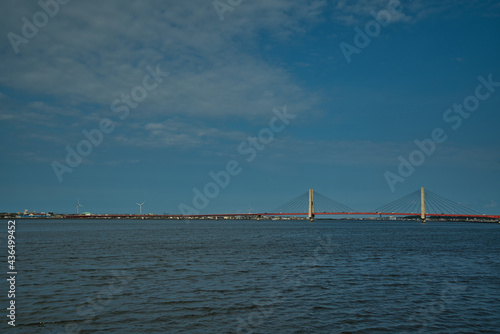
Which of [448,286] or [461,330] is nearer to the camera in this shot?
[461,330]

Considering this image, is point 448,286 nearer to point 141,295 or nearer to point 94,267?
point 141,295

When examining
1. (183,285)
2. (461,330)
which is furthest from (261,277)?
(461,330)

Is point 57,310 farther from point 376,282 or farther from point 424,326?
point 376,282

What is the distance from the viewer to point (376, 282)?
2542 centimetres

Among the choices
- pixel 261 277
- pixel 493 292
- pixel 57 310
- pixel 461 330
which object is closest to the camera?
pixel 461 330

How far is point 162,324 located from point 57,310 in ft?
18.8

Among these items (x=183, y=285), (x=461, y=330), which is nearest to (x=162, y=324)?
(x=183, y=285)

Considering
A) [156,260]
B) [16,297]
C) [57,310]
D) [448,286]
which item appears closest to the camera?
[57,310]

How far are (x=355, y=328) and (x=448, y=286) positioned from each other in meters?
12.1

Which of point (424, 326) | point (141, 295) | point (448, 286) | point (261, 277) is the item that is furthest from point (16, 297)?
point (448, 286)

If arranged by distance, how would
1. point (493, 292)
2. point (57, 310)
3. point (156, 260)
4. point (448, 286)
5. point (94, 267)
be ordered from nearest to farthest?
point (57, 310)
point (493, 292)
point (448, 286)
point (94, 267)
point (156, 260)

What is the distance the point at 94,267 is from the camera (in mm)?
31453

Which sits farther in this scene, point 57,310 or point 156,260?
point 156,260

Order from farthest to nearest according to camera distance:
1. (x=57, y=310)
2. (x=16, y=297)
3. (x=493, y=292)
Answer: (x=493, y=292), (x=16, y=297), (x=57, y=310)
